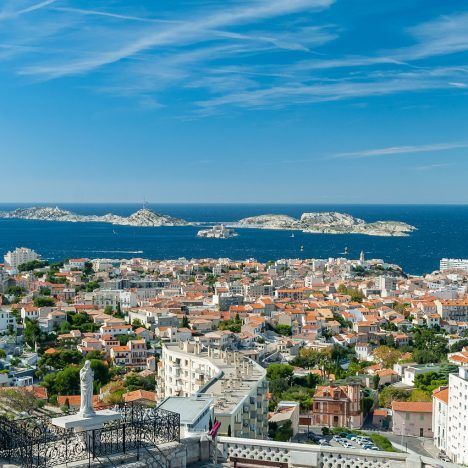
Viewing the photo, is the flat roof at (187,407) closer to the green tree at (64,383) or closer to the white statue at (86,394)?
the white statue at (86,394)

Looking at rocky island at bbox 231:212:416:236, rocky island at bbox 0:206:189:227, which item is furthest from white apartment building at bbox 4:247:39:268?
rocky island at bbox 0:206:189:227

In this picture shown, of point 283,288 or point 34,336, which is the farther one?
point 283,288

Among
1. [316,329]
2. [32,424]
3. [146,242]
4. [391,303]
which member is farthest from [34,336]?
[146,242]

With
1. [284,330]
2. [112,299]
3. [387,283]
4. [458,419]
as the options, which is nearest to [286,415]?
[458,419]

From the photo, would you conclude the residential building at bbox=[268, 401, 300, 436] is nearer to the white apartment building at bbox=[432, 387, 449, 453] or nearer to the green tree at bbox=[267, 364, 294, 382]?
the white apartment building at bbox=[432, 387, 449, 453]

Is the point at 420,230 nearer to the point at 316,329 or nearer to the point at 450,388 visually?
the point at 316,329

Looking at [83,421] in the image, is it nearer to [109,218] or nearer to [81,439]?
[81,439]

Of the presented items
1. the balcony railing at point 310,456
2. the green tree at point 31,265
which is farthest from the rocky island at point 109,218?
the balcony railing at point 310,456
